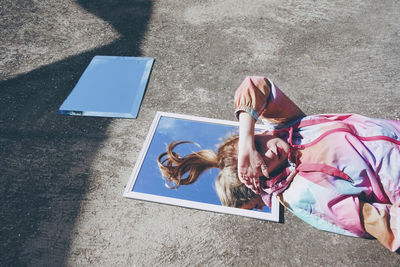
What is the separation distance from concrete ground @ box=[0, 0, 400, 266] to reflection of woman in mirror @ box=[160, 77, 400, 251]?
0.18 metres

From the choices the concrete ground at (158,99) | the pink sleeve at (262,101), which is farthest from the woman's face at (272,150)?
the concrete ground at (158,99)

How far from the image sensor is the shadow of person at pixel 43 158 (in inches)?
63.0

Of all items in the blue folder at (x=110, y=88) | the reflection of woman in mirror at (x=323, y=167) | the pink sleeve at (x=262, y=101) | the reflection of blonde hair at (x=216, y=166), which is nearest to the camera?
the reflection of woman in mirror at (x=323, y=167)

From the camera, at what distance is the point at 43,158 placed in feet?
6.37

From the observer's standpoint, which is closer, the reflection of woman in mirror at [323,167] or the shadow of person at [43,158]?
the reflection of woman in mirror at [323,167]

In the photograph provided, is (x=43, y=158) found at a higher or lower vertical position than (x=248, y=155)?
lower

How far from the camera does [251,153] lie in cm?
153

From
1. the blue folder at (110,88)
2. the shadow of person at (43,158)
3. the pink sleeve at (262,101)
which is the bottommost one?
the shadow of person at (43,158)

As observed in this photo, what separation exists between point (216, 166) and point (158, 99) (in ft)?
2.52

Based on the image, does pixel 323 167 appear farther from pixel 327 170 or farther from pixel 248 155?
pixel 248 155

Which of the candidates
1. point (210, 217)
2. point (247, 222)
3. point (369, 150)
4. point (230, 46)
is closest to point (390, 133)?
point (369, 150)

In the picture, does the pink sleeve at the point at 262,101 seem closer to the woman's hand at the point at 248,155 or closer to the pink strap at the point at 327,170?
the woman's hand at the point at 248,155

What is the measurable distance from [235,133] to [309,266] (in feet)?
2.98

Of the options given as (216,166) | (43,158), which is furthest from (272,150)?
(43,158)
